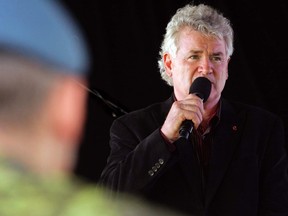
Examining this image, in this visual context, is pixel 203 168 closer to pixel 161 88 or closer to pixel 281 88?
pixel 161 88

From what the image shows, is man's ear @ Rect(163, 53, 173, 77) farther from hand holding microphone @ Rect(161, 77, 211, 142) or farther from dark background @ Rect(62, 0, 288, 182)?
dark background @ Rect(62, 0, 288, 182)

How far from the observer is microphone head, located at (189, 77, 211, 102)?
933 millimetres

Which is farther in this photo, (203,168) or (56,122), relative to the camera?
(203,168)

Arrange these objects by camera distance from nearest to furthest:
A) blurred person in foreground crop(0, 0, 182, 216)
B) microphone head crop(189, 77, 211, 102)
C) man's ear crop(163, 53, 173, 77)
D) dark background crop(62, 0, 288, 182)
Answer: blurred person in foreground crop(0, 0, 182, 216)
microphone head crop(189, 77, 211, 102)
man's ear crop(163, 53, 173, 77)
dark background crop(62, 0, 288, 182)

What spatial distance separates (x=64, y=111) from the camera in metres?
0.27

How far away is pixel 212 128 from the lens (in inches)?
43.6

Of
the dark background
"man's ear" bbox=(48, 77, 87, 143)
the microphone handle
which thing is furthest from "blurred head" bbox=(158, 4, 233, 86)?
"man's ear" bbox=(48, 77, 87, 143)

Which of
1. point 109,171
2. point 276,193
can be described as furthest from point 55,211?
point 276,193

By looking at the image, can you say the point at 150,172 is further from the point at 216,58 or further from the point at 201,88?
the point at 216,58

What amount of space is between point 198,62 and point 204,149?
201 mm

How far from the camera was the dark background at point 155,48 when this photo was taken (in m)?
1.72

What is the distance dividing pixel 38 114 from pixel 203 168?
83 cm

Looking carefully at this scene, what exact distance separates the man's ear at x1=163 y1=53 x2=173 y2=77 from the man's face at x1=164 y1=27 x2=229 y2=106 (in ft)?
0.13

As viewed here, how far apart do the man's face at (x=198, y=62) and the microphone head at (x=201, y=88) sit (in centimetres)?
4
